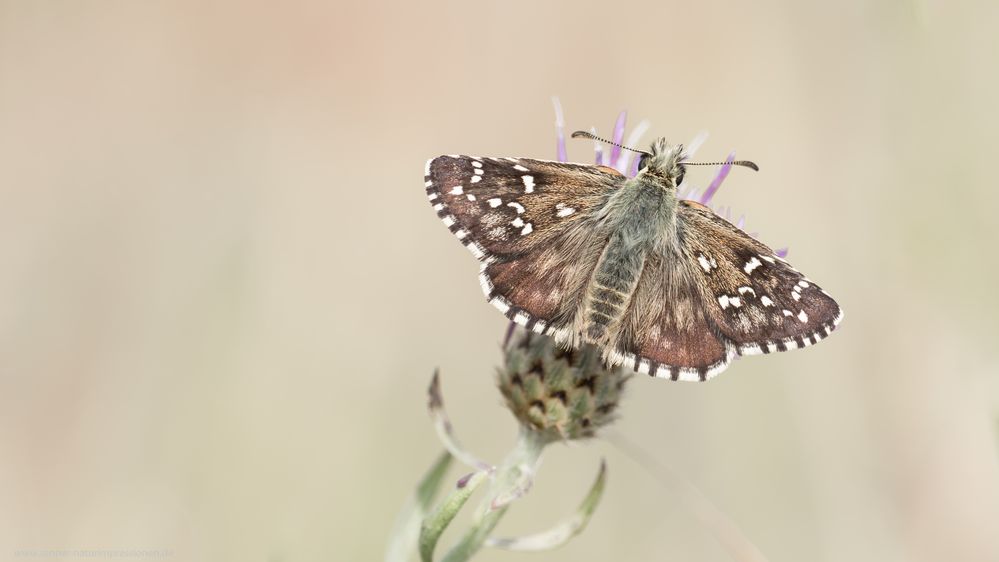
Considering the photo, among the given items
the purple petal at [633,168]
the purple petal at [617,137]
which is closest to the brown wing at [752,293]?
the purple petal at [633,168]

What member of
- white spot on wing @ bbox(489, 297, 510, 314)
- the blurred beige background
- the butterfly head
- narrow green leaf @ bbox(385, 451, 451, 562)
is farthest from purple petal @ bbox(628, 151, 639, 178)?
the blurred beige background

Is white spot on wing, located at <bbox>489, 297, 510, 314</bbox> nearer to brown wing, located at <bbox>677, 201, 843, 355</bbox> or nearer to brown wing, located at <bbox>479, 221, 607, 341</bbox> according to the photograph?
brown wing, located at <bbox>479, 221, 607, 341</bbox>

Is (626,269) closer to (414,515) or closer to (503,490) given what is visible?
(503,490)

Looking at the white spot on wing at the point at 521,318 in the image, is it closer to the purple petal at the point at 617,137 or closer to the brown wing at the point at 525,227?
the brown wing at the point at 525,227

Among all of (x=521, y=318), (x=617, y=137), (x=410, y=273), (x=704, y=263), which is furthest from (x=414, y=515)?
(x=410, y=273)

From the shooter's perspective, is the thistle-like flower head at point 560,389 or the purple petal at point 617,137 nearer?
the thistle-like flower head at point 560,389

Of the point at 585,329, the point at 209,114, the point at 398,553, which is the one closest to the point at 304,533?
the point at 398,553

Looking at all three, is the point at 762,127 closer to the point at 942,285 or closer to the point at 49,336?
the point at 942,285
